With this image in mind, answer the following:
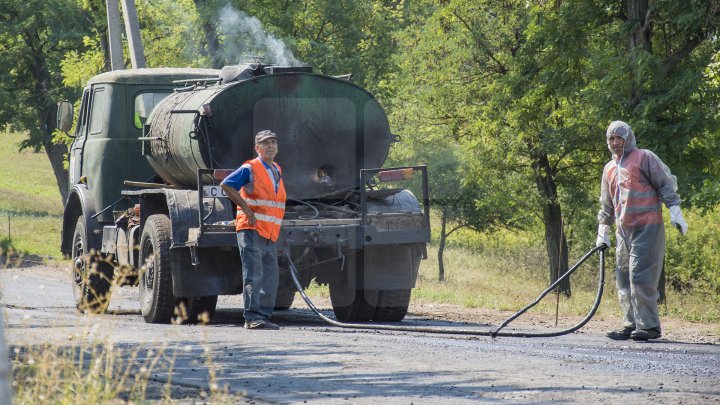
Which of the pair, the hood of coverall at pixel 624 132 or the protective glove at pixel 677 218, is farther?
the hood of coverall at pixel 624 132

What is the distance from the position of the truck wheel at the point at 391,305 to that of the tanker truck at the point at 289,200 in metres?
0.01

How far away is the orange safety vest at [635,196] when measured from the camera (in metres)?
10.1

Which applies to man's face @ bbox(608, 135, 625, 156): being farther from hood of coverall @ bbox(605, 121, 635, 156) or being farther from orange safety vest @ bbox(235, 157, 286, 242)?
orange safety vest @ bbox(235, 157, 286, 242)

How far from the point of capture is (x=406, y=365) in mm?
7953

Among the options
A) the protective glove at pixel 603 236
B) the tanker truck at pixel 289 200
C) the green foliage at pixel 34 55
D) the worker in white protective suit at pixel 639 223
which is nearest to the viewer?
the worker in white protective suit at pixel 639 223

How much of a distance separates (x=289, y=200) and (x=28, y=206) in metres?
42.0

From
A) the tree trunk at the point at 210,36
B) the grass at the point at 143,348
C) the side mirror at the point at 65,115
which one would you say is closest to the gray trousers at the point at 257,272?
the grass at the point at 143,348

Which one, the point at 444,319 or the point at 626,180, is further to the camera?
the point at 444,319

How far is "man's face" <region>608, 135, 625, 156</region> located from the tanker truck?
7.79 feet

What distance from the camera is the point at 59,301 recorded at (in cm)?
1623

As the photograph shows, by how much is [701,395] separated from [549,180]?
22195 millimetres

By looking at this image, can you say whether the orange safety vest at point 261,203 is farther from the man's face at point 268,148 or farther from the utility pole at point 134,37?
the utility pole at point 134,37

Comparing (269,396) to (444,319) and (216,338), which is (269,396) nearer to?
(216,338)

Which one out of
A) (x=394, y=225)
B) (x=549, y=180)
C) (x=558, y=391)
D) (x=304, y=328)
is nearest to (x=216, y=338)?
(x=304, y=328)
